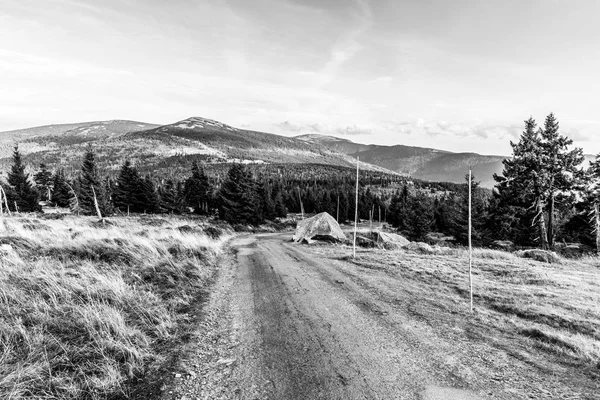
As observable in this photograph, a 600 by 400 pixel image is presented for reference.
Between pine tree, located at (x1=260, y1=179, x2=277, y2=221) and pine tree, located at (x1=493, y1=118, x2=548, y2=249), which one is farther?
pine tree, located at (x1=260, y1=179, x2=277, y2=221)

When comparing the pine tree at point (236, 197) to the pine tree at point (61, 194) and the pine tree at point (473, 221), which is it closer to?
the pine tree at point (473, 221)

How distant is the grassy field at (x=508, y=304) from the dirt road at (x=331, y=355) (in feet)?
1.96

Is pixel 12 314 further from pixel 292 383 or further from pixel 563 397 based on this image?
pixel 563 397

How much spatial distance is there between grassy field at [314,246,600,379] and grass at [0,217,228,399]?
19.9 feet

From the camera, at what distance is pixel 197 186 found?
6738cm

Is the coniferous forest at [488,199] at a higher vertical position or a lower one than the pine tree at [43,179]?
lower

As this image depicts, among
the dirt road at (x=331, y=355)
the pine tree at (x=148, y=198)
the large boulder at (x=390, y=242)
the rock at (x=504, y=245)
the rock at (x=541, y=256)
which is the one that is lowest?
the rock at (x=504, y=245)

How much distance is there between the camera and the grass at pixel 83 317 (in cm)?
385

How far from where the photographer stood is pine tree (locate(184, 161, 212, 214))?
220 ft

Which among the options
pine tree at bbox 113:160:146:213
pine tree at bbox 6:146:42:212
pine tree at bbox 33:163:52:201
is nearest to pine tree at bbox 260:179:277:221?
pine tree at bbox 113:160:146:213

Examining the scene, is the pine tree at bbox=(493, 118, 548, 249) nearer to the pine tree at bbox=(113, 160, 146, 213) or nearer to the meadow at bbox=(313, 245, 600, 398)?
the meadow at bbox=(313, 245, 600, 398)

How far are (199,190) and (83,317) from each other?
64827mm

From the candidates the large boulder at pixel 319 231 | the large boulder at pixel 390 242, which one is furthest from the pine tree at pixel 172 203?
the large boulder at pixel 390 242

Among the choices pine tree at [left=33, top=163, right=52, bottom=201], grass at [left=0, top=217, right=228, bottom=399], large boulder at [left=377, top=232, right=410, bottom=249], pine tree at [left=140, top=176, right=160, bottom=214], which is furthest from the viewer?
pine tree at [left=33, top=163, right=52, bottom=201]
